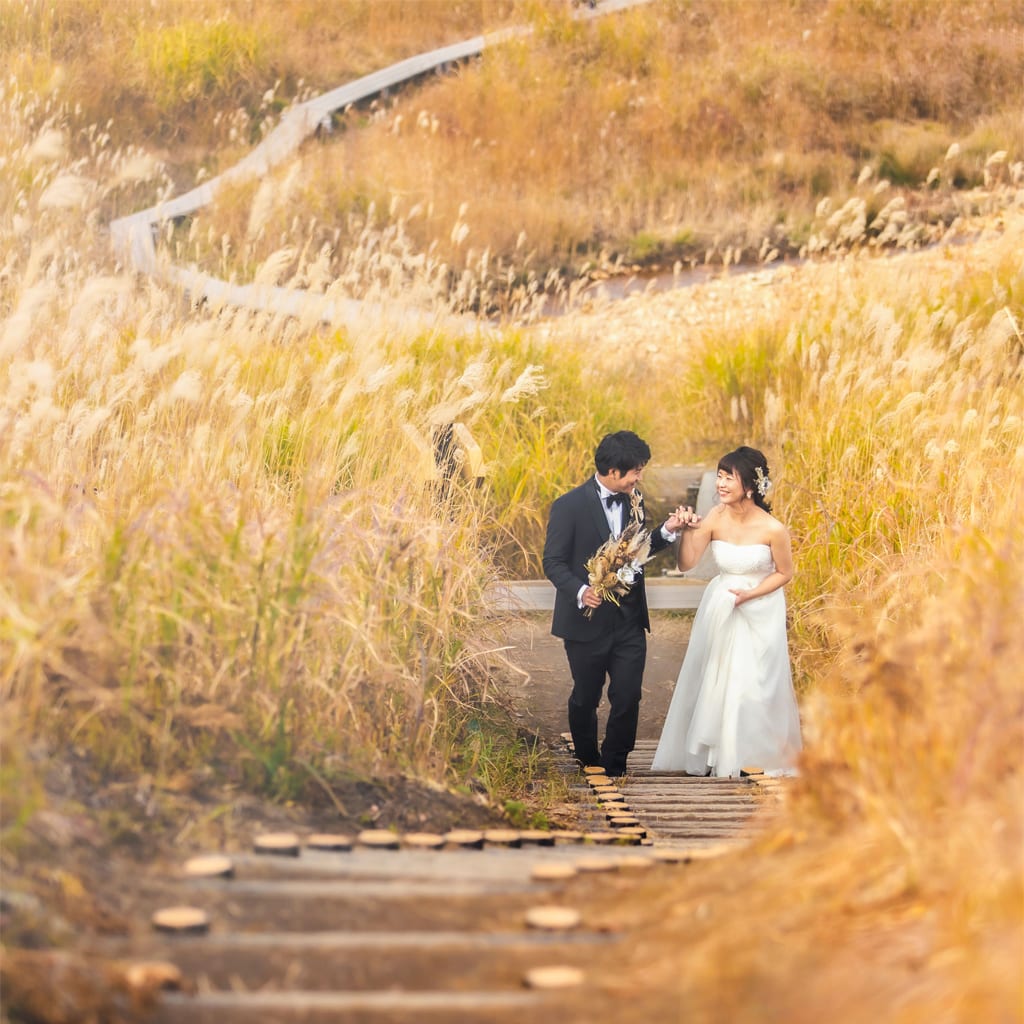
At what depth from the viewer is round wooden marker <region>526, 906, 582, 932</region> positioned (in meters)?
2.67

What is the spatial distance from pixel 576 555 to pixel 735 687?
2.93 feet

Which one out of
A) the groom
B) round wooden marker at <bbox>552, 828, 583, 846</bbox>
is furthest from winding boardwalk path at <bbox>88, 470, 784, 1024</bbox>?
the groom

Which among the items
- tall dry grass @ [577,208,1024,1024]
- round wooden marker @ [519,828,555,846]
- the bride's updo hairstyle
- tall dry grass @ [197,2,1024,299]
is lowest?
round wooden marker @ [519,828,555,846]

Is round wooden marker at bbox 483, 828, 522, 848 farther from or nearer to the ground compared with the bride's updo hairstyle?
nearer to the ground

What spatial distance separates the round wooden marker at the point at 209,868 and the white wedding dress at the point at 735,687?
11.7 feet

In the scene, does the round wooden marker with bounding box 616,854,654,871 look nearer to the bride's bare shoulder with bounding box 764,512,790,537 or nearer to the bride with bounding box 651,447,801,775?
the bride with bounding box 651,447,801,775

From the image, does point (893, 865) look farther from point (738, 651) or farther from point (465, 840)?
point (738, 651)

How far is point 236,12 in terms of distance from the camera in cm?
1902

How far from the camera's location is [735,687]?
20.3ft

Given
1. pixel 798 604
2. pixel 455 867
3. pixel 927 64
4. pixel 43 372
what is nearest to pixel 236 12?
pixel 927 64

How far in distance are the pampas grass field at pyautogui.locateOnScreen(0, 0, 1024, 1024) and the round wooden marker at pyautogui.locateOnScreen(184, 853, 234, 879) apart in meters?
0.32

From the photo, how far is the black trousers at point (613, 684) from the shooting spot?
5.92m

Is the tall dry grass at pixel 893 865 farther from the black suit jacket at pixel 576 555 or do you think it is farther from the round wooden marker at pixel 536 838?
the black suit jacket at pixel 576 555

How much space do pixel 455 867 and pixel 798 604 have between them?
4.25 metres
